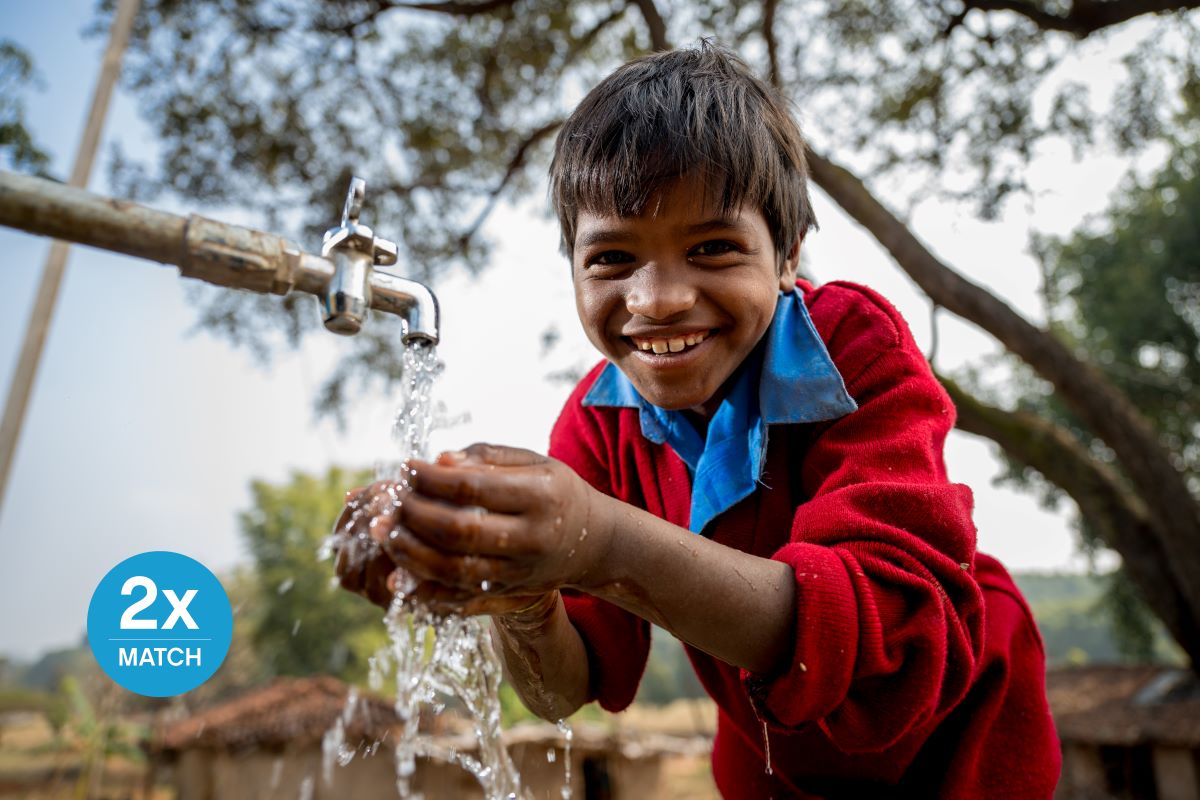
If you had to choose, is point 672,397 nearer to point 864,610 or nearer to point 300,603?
point 864,610

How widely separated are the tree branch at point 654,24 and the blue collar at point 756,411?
4718mm

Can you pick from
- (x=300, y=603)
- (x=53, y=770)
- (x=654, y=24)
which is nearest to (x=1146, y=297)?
(x=654, y=24)

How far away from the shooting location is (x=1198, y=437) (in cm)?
1142

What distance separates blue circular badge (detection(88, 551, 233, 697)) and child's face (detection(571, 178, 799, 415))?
2.54 ft

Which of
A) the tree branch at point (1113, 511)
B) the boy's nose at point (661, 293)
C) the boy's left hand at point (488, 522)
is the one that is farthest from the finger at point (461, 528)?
the tree branch at point (1113, 511)

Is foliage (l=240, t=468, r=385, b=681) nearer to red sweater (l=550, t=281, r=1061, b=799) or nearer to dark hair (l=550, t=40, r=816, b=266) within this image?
red sweater (l=550, t=281, r=1061, b=799)

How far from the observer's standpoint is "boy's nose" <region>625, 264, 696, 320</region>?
1252 millimetres

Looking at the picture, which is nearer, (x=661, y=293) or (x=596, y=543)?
(x=596, y=543)

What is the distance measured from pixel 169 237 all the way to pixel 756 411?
0.93 meters

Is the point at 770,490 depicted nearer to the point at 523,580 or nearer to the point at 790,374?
the point at 790,374

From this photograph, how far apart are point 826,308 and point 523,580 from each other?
0.86 metres

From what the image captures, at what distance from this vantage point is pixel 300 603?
20.4 metres

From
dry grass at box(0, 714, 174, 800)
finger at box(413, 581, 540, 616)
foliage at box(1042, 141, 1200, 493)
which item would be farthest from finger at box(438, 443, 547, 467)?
foliage at box(1042, 141, 1200, 493)

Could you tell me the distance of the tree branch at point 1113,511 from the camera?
19.7 ft
